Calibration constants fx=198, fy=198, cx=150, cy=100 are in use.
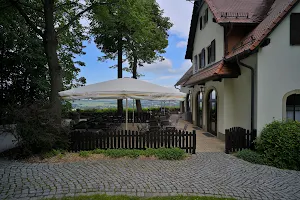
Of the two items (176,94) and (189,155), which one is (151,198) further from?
(176,94)

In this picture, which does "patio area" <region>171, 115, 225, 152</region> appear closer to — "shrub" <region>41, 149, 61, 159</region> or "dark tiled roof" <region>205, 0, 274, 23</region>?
"shrub" <region>41, 149, 61, 159</region>

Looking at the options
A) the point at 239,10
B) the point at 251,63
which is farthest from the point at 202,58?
the point at 251,63

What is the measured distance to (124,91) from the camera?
825cm

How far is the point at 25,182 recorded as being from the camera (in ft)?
17.1

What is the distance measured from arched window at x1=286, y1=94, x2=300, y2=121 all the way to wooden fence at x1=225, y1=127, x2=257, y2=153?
185cm

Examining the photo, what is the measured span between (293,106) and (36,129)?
10447 millimetres

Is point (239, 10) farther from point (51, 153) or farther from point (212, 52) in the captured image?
point (51, 153)

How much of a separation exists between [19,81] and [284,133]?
17.8 meters

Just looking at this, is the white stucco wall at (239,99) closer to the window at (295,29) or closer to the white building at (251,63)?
the white building at (251,63)

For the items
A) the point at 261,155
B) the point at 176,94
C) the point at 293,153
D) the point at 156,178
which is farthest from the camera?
the point at 176,94

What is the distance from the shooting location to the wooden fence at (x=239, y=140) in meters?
8.34

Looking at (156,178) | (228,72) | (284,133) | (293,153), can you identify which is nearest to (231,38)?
(228,72)

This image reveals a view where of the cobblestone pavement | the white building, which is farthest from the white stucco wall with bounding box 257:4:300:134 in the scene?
the cobblestone pavement

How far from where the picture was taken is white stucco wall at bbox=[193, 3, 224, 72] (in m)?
11.4
